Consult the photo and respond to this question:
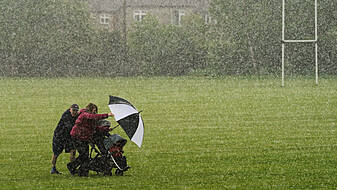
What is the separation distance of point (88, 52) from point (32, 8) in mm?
4663

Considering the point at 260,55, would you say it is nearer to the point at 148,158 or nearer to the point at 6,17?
the point at 6,17

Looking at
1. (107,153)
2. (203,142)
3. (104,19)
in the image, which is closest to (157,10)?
(104,19)

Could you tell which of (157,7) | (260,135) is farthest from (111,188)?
(157,7)

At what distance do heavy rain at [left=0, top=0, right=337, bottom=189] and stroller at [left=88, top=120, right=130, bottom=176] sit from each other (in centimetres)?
15

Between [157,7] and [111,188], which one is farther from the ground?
[157,7]

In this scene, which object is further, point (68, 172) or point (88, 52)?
point (88, 52)

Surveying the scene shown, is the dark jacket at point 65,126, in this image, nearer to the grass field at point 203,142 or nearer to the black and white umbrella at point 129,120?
the grass field at point 203,142

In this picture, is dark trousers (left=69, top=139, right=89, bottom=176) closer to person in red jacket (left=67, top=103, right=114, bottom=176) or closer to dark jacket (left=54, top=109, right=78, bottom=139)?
person in red jacket (left=67, top=103, right=114, bottom=176)

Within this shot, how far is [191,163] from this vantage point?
397 inches

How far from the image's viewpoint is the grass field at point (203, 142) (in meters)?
8.70

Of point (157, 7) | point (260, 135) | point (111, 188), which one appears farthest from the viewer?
point (157, 7)

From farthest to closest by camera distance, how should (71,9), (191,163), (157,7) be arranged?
(157,7), (71,9), (191,163)

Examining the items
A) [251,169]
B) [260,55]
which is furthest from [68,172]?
[260,55]

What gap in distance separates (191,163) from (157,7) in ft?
138
